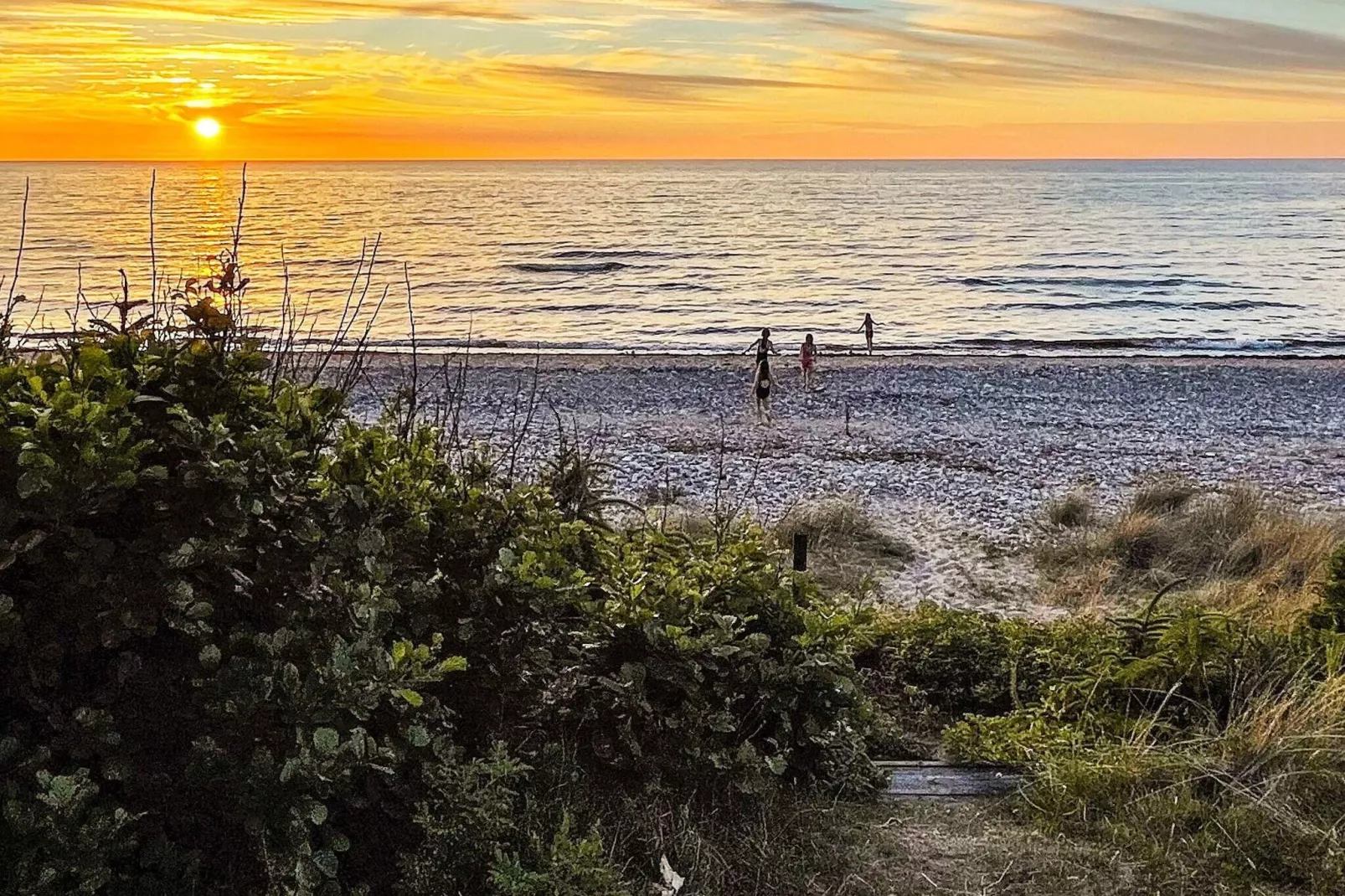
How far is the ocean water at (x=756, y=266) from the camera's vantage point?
33.0 metres

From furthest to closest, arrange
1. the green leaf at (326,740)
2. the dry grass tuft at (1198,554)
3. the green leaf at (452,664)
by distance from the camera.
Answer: the dry grass tuft at (1198,554) < the green leaf at (452,664) < the green leaf at (326,740)

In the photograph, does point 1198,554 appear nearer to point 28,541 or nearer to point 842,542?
point 842,542

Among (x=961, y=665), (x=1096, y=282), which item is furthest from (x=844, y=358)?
(x=1096, y=282)

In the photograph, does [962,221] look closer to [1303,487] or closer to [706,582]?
[1303,487]

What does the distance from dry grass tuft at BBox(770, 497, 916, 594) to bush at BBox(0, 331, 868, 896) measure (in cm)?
539

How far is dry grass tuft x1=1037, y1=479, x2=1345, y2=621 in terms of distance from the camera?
8695mm

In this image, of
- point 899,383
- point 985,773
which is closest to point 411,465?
point 985,773

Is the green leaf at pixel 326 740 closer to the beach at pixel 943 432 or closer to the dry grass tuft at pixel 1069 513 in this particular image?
the beach at pixel 943 432

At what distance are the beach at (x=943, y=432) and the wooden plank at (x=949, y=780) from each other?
3612mm

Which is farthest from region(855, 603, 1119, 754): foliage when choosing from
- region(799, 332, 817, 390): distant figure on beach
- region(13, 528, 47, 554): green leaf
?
region(799, 332, 817, 390): distant figure on beach

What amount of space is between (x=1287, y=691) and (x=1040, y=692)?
1.05 m

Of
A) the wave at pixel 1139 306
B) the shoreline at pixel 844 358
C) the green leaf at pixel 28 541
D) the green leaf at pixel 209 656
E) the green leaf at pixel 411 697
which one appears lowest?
the wave at pixel 1139 306

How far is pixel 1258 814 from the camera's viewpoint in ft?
13.1

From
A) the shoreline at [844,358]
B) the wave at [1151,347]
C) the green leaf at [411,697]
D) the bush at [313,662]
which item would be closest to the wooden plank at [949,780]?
the bush at [313,662]
